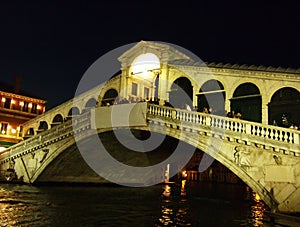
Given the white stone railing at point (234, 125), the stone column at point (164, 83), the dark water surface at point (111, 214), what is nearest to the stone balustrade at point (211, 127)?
the white stone railing at point (234, 125)

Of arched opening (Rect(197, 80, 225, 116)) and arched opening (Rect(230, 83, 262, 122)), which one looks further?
arched opening (Rect(197, 80, 225, 116))

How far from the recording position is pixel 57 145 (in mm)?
21984

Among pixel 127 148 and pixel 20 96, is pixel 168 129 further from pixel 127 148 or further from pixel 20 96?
pixel 20 96

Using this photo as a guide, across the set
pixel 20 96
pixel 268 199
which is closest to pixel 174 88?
pixel 268 199

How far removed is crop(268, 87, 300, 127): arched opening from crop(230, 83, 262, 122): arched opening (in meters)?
0.71

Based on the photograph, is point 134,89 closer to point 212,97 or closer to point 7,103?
point 212,97

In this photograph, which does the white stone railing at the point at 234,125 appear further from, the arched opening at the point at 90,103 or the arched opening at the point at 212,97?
the arched opening at the point at 90,103

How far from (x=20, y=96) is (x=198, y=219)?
30.9 meters

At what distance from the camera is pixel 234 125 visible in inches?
606

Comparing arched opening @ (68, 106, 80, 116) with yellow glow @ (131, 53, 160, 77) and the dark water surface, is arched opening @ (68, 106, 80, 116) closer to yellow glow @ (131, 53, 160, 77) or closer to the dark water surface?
yellow glow @ (131, 53, 160, 77)

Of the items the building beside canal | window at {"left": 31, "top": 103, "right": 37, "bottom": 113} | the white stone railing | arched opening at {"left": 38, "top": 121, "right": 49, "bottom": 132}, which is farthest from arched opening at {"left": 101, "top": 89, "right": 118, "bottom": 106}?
window at {"left": 31, "top": 103, "right": 37, "bottom": 113}

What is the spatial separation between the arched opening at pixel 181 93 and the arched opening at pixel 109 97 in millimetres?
4992

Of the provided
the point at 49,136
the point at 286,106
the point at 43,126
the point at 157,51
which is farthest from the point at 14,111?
the point at 286,106

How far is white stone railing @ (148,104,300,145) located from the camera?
12.9 m
